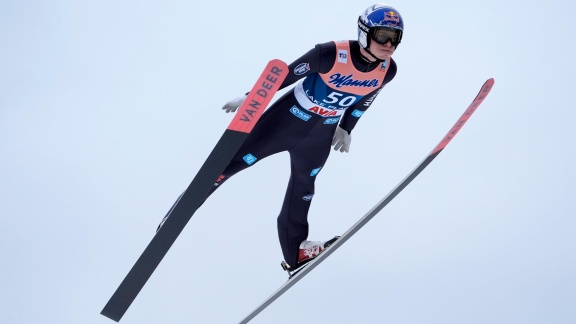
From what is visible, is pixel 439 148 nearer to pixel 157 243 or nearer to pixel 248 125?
pixel 248 125

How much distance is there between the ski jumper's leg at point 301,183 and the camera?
3512 mm

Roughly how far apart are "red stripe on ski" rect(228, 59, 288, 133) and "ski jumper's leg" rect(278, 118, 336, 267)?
2.34 ft

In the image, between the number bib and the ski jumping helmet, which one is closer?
the ski jumping helmet

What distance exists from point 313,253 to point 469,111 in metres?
1.06

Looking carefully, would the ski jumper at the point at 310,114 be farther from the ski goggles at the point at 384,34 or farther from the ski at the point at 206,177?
the ski at the point at 206,177

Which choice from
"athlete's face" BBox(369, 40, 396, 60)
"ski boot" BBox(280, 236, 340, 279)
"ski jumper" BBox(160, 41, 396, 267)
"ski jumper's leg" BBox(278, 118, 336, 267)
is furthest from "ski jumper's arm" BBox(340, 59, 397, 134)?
"ski boot" BBox(280, 236, 340, 279)

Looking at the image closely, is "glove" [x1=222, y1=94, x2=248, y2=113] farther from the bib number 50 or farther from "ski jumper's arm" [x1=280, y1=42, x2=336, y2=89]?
the bib number 50

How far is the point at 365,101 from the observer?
3561mm

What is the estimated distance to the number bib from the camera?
3273 millimetres

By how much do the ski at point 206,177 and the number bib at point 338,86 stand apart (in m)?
0.57

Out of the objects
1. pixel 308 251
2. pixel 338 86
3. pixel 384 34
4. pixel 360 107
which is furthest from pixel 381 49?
pixel 308 251

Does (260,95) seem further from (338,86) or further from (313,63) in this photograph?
(338,86)

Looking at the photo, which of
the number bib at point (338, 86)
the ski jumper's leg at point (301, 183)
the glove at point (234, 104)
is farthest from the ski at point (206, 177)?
the ski jumper's leg at point (301, 183)

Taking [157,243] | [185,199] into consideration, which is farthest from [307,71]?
[157,243]
